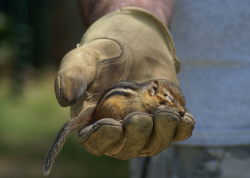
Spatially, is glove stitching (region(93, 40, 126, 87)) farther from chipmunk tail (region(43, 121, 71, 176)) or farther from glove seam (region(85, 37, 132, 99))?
chipmunk tail (region(43, 121, 71, 176))

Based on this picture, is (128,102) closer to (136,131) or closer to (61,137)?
(136,131)

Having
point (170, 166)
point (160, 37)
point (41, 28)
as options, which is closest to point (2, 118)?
point (41, 28)

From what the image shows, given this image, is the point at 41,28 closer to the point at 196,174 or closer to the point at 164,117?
the point at 196,174

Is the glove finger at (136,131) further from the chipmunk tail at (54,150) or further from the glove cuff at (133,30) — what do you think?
the glove cuff at (133,30)

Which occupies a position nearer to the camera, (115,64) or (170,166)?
(115,64)

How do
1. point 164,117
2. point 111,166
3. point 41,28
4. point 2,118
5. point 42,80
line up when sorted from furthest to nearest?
point 41,28, point 42,80, point 2,118, point 111,166, point 164,117

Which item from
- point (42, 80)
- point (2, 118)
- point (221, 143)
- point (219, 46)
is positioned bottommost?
point (42, 80)
